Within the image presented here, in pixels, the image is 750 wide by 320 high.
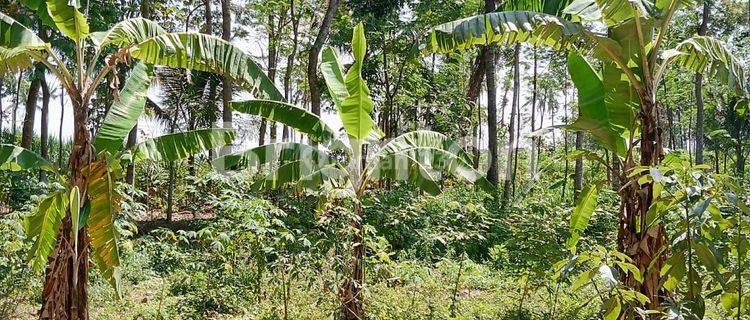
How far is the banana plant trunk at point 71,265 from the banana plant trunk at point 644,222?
425 centimetres

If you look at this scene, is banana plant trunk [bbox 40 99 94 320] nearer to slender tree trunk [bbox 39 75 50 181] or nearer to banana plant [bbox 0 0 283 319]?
banana plant [bbox 0 0 283 319]

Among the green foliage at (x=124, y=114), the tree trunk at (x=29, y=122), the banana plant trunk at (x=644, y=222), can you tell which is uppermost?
the tree trunk at (x=29, y=122)

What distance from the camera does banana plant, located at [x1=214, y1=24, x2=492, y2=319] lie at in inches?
228

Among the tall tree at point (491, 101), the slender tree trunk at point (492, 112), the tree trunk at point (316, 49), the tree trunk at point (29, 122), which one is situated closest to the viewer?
the tree trunk at point (316, 49)

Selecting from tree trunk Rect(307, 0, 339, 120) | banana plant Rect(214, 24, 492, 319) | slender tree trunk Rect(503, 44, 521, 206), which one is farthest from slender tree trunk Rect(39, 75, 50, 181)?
slender tree trunk Rect(503, 44, 521, 206)

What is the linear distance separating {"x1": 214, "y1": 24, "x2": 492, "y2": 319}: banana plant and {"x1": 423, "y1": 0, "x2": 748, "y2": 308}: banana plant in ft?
6.03

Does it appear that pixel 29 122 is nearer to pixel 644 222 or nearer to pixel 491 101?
pixel 491 101

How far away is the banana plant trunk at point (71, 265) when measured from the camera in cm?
404

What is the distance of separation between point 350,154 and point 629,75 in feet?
11.8

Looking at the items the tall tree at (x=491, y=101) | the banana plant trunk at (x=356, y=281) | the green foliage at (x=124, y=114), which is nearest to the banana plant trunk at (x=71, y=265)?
the green foliage at (x=124, y=114)

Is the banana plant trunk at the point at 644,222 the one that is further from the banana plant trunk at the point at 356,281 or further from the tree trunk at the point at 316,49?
the tree trunk at the point at 316,49

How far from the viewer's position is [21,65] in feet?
14.2

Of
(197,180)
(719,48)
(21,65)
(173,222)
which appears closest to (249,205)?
(197,180)

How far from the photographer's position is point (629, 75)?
3.85 metres
